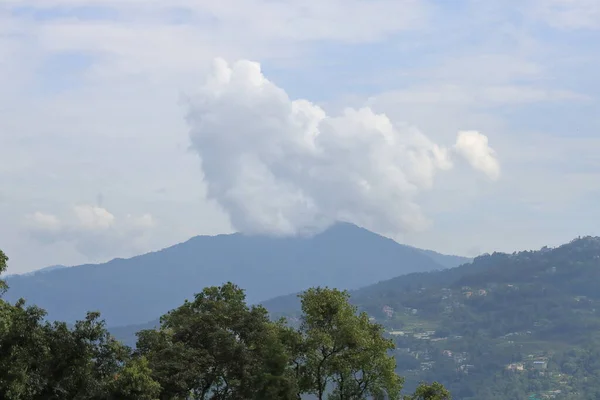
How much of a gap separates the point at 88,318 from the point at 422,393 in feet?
73.1

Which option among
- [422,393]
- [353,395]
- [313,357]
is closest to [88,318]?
[313,357]

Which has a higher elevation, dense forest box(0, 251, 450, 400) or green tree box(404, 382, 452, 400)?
dense forest box(0, 251, 450, 400)

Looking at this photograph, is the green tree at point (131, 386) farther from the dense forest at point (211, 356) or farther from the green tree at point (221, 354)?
the green tree at point (221, 354)

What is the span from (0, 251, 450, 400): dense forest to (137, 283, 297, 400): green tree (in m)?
0.06

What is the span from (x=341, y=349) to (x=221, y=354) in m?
8.79

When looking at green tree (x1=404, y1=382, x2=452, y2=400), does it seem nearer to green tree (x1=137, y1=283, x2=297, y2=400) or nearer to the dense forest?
the dense forest

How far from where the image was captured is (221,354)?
48.1 metres

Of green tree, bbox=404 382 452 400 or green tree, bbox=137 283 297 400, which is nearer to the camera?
green tree, bbox=137 283 297 400

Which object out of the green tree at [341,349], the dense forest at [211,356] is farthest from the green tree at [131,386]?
the green tree at [341,349]

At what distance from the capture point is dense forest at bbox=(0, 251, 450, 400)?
35.6 m

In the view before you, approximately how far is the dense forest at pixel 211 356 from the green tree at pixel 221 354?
0.21ft

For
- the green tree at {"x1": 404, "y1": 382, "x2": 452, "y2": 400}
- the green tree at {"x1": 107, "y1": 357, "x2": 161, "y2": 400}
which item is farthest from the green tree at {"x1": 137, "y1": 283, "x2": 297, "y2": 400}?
the green tree at {"x1": 404, "y1": 382, "x2": 452, "y2": 400}

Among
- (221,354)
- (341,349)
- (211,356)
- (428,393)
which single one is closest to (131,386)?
(211,356)

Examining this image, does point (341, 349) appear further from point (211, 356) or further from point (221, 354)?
point (211, 356)
